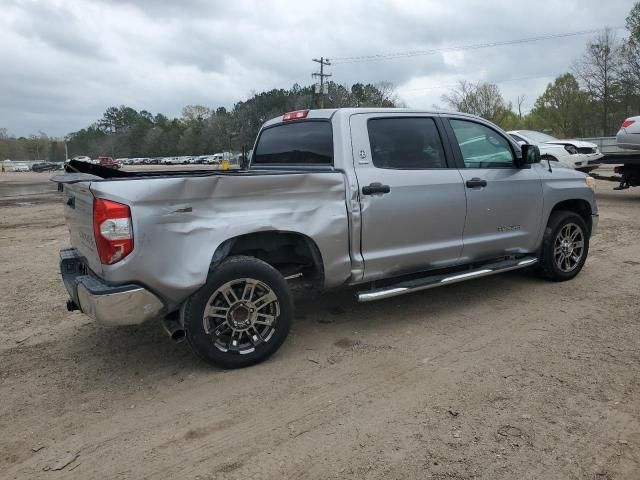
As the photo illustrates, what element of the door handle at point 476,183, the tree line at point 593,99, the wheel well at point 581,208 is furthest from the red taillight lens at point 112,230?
the tree line at point 593,99

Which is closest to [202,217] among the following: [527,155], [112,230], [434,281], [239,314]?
[112,230]

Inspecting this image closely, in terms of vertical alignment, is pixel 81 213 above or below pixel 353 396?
above

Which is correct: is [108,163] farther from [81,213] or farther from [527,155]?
[527,155]

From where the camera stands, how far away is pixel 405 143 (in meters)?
4.61

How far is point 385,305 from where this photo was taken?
5152 mm

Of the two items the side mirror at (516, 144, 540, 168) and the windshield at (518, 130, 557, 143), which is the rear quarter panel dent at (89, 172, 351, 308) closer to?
the side mirror at (516, 144, 540, 168)

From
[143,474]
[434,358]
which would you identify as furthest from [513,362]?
[143,474]

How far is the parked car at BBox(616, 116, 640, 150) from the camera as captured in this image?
449 inches

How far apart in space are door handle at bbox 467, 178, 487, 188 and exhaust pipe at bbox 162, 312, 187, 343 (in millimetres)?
2890

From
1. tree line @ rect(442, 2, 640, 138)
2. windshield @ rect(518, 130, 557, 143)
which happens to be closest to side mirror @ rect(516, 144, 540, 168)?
windshield @ rect(518, 130, 557, 143)

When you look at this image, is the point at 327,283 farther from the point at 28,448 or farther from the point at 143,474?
the point at 28,448

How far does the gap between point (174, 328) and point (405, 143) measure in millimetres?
2540

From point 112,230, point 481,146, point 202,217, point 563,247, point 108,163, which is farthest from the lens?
point 108,163

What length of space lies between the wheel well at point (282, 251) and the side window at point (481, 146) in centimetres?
188
